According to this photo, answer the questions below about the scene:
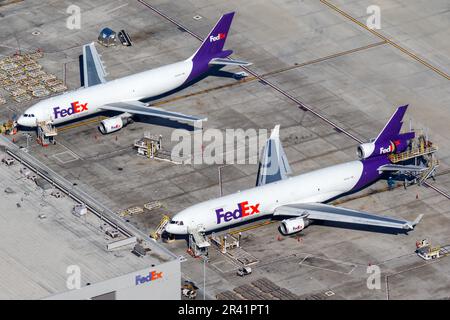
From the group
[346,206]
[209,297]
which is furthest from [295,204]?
[209,297]

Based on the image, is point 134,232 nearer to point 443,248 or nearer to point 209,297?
point 209,297

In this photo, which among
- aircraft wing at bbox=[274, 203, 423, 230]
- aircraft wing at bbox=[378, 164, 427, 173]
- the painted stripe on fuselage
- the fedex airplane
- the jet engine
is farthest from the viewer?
aircraft wing at bbox=[378, 164, 427, 173]

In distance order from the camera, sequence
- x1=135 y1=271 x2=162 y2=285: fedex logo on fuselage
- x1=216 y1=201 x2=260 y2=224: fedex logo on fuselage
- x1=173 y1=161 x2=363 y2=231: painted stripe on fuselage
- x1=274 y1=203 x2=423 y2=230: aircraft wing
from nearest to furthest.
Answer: x1=135 y1=271 x2=162 y2=285: fedex logo on fuselage
x1=173 y1=161 x2=363 y2=231: painted stripe on fuselage
x1=216 y1=201 x2=260 y2=224: fedex logo on fuselage
x1=274 y1=203 x2=423 y2=230: aircraft wing

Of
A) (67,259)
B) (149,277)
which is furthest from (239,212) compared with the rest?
(67,259)

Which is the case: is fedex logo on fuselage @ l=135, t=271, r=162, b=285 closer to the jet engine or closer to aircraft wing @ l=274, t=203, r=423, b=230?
the jet engine

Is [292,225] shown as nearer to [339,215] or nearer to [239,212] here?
[339,215]

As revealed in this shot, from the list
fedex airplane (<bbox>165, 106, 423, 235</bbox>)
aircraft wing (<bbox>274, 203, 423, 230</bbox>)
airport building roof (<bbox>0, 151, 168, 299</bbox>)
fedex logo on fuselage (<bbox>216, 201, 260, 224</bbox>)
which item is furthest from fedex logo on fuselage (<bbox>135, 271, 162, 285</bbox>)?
aircraft wing (<bbox>274, 203, 423, 230</bbox>)

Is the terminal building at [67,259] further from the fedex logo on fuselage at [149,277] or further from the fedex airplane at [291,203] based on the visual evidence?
the fedex airplane at [291,203]
